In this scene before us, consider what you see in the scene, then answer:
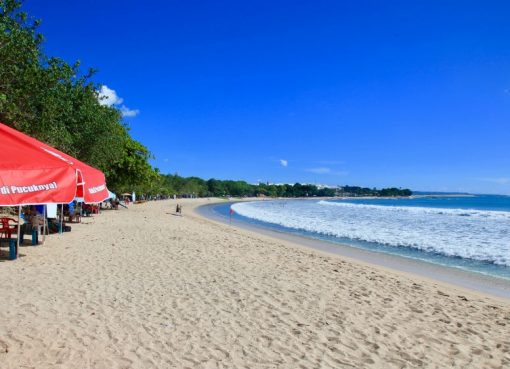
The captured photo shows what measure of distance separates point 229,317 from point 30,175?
11.1 ft

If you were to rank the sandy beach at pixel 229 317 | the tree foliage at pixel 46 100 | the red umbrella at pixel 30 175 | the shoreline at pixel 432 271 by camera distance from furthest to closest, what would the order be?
the tree foliage at pixel 46 100, the shoreline at pixel 432 271, the sandy beach at pixel 229 317, the red umbrella at pixel 30 175

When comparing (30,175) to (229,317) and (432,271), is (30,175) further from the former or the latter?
(432,271)

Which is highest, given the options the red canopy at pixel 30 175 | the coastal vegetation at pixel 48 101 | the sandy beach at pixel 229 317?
the coastal vegetation at pixel 48 101

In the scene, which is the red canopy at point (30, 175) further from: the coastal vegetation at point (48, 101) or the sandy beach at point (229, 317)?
the coastal vegetation at point (48, 101)

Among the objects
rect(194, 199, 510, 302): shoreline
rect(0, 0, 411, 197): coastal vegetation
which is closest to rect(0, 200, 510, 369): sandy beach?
rect(194, 199, 510, 302): shoreline

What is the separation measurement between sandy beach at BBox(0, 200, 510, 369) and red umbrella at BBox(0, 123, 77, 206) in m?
1.66

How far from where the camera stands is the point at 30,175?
3742 mm

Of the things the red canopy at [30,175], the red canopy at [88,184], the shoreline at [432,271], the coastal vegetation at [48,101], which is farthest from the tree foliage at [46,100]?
the shoreline at [432,271]

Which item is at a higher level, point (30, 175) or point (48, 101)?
point (48, 101)

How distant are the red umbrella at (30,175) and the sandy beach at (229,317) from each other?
166cm

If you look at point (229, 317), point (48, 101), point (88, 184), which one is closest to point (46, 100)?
point (48, 101)

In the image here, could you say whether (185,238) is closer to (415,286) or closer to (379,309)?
(415,286)

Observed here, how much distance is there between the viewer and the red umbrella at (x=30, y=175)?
11.4 ft

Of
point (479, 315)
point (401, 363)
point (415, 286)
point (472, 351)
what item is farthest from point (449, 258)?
point (401, 363)
